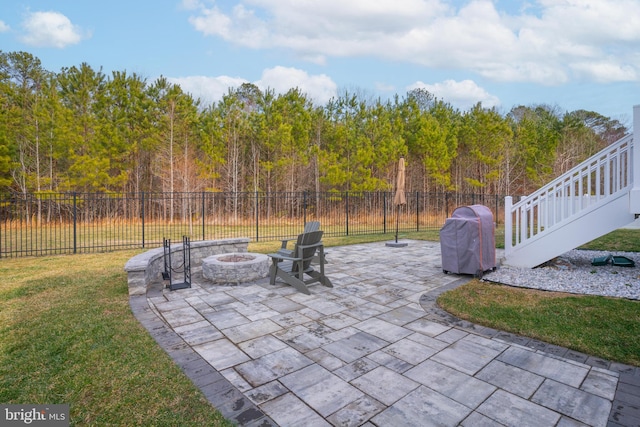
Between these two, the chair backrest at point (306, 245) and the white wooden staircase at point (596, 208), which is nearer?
the chair backrest at point (306, 245)

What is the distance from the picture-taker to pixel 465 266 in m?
5.45

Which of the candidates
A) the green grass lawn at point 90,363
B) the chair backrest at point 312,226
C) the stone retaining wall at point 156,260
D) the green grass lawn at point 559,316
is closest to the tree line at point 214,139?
the stone retaining wall at point 156,260

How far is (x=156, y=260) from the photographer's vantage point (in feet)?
17.7

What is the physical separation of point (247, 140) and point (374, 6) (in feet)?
36.0

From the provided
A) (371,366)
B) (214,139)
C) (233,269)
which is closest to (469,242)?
(371,366)

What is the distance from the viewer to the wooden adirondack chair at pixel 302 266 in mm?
4633

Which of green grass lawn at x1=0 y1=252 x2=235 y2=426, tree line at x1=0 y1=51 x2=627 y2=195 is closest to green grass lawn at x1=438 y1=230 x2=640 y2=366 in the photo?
green grass lawn at x1=0 y1=252 x2=235 y2=426

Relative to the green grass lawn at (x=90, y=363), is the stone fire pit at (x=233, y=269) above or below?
above

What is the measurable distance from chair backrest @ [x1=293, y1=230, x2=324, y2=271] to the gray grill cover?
2.29 meters

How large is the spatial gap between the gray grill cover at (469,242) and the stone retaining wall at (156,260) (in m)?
3.96

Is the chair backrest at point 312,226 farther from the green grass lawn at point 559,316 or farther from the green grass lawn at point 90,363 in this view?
the green grass lawn at point 90,363

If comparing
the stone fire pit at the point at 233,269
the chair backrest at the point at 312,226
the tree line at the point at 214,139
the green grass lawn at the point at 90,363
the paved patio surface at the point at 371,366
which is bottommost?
the paved patio surface at the point at 371,366

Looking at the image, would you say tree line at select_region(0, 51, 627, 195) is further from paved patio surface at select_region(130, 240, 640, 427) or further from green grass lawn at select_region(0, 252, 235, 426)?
paved patio surface at select_region(130, 240, 640, 427)

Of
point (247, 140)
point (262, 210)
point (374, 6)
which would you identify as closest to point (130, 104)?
point (247, 140)
